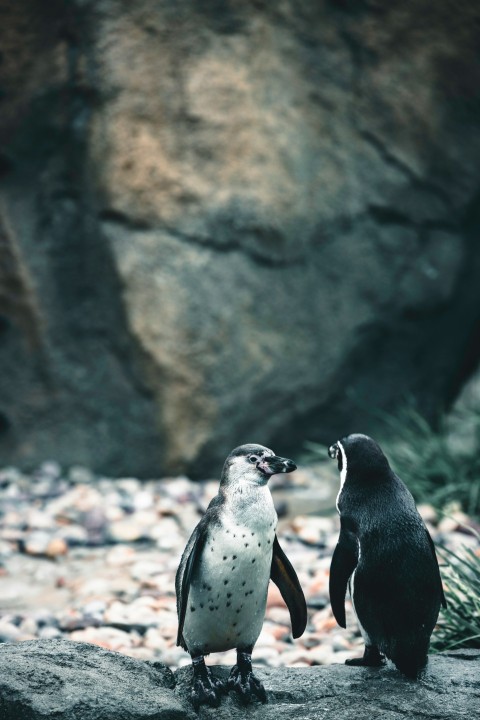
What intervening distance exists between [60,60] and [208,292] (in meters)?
1.49

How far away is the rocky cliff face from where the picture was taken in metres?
4.99

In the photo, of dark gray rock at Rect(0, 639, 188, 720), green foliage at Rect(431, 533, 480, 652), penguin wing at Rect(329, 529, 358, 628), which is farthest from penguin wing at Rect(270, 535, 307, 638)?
green foliage at Rect(431, 533, 480, 652)

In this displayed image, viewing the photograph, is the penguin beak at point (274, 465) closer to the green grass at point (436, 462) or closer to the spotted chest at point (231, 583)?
the spotted chest at point (231, 583)

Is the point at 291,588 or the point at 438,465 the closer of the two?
the point at 291,588

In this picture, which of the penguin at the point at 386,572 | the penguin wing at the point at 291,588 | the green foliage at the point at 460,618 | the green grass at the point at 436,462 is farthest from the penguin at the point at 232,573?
the green grass at the point at 436,462

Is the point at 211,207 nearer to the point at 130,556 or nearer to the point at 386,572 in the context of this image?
the point at 130,556

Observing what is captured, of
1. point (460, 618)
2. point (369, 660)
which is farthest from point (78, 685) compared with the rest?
point (460, 618)

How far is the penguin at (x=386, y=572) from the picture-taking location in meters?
2.42

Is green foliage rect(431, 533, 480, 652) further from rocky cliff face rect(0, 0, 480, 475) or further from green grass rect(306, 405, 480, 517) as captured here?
rocky cliff face rect(0, 0, 480, 475)

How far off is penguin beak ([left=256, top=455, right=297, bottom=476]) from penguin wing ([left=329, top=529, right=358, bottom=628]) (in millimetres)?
258

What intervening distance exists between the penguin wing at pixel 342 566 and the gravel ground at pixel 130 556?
2.66 ft

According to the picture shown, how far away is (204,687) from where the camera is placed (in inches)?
92.6

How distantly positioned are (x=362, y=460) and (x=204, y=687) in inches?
29.1

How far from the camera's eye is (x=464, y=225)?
18.6 ft
